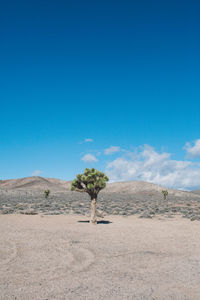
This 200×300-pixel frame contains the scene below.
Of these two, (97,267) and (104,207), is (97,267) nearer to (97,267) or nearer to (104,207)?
(97,267)

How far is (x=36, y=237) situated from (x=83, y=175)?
318 inches

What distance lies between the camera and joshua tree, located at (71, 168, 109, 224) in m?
20.6

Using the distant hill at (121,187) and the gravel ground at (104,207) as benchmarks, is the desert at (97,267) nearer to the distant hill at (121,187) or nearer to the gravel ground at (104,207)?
the gravel ground at (104,207)

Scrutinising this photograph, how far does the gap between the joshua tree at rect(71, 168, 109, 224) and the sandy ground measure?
250 inches

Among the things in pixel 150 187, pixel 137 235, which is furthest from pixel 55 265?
pixel 150 187

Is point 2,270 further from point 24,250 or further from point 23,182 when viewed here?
point 23,182

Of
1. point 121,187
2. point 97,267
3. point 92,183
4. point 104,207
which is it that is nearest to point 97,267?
point 97,267

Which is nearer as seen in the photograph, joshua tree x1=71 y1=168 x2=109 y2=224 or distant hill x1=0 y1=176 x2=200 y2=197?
joshua tree x1=71 y1=168 x2=109 y2=224

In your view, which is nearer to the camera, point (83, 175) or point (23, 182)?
point (83, 175)

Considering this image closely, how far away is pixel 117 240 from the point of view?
13.9m

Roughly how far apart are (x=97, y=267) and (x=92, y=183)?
1230 cm

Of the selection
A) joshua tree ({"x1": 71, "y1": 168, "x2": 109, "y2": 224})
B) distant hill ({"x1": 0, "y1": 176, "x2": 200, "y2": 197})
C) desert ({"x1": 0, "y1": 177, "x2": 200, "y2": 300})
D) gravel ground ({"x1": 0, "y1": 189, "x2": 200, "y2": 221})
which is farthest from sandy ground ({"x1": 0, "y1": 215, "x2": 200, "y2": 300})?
distant hill ({"x1": 0, "y1": 176, "x2": 200, "y2": 197})

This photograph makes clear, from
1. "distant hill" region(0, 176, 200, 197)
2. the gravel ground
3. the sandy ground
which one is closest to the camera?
the sandy ground

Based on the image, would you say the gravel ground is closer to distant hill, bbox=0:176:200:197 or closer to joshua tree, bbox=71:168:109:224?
joshua tree, bbox=71:168:109:224
